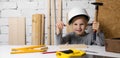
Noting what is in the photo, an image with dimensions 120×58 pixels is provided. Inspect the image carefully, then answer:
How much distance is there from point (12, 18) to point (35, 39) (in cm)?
35

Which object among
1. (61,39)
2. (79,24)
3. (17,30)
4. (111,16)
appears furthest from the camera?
(17,30)

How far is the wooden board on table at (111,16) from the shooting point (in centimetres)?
217

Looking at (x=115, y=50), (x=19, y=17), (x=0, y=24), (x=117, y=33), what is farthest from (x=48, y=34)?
(x=115, y=50)

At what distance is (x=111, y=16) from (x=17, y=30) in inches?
39.8

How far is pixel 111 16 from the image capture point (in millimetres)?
2172

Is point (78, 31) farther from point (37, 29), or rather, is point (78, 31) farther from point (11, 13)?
point (11, 13)

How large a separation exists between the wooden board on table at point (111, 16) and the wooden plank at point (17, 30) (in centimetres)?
83

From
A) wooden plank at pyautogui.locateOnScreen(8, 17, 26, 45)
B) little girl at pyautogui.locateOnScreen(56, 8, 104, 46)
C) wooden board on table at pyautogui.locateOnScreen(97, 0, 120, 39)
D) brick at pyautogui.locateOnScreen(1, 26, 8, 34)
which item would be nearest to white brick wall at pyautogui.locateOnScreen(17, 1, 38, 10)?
wooden plank at pyautogui.locateOnScreen(8, 17, 26, 45)

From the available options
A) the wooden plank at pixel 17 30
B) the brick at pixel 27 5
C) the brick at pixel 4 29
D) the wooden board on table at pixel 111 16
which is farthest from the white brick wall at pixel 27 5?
the wooden board on table at pixel 111 16

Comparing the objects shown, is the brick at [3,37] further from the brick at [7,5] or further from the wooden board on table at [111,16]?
the wooden board on table at [111,16]

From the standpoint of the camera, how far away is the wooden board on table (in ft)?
7.11

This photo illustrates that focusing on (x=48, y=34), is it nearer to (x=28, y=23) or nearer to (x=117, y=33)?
(x=28, y=23)

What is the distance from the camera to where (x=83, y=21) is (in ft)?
6.62

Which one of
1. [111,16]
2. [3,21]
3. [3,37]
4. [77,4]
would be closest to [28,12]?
[3,21]
